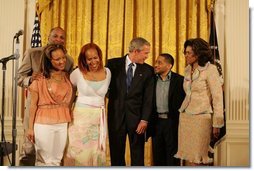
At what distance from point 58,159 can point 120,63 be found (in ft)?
2.37

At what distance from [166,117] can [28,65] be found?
0.93 meters

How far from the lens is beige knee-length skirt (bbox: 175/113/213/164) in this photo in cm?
270

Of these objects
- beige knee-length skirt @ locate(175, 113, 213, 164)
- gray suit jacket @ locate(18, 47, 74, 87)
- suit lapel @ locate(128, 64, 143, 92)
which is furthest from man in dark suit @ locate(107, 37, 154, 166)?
gray suit jacket @ locate(18, 47, 74, 87)

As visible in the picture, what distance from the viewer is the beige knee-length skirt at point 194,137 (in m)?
2.70

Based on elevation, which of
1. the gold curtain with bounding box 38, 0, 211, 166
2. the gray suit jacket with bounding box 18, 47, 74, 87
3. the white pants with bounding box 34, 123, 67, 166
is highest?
the gold curtain with bounding box 38, 0, 211, 166

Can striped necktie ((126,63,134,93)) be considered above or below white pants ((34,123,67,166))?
above

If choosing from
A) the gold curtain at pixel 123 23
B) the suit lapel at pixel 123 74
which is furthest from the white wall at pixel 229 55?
the suit lapel at pixel 123 74

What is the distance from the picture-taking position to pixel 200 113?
2.73m

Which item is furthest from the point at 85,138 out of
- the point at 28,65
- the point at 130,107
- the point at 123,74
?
the point at 28,65

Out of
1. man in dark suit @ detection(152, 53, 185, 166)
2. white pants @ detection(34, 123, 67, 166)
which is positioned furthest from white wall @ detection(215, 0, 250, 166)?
white pants @ detection(34, 123, 67, 166)

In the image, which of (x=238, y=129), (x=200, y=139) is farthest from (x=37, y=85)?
(x=238, y=129)

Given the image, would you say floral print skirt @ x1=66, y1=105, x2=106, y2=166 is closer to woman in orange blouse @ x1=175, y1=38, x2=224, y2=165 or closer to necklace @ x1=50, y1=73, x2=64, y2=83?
necklace @ x1=50, y1=73, x2=64, y2=83

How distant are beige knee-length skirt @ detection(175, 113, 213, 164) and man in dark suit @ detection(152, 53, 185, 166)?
0.04 meters

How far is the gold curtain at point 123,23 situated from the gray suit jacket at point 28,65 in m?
0.09
